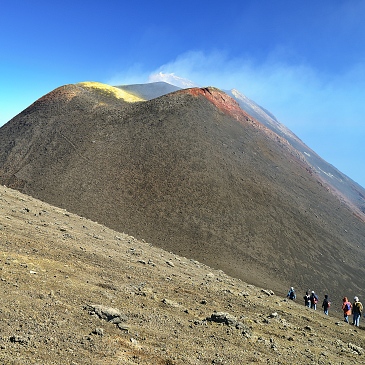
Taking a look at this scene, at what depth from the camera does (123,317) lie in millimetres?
10594

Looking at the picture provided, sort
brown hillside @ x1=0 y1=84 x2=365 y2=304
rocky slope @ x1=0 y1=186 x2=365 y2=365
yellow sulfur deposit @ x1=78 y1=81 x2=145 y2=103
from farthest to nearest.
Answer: yellow sulfur deposit @ x1=78 y1=81 x2=145 y2=103
brown hillside @ x1=0 y1=84 x2=365 y2=304
rocky slope @ x1=0 y1=186 x2=365 y2=365

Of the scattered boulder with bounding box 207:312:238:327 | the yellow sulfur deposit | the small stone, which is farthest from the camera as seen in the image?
the yellow sulfur deposit

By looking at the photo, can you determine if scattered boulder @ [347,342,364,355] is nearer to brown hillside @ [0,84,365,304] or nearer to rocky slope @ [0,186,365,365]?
rocky slope @ [0,186,365,365]

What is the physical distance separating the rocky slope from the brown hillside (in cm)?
1638

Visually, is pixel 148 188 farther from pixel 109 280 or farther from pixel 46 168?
pixel 109 280

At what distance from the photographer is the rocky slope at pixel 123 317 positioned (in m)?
8.45

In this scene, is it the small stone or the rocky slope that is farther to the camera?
the small stone

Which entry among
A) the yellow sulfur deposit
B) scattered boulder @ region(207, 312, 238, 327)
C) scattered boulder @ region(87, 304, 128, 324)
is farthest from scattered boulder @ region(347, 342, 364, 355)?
the yellow sulfur deposit

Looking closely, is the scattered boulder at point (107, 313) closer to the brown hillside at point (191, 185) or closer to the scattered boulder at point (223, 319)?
the scattered boulder at point (223, 319)

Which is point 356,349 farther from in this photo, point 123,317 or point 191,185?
point 191,185

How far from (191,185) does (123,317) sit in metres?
35.1

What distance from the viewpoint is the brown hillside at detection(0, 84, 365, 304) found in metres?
36.8

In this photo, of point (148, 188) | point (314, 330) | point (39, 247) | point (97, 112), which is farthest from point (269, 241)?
point (97, 112)

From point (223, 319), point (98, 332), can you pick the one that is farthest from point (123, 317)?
point (223, 319)
